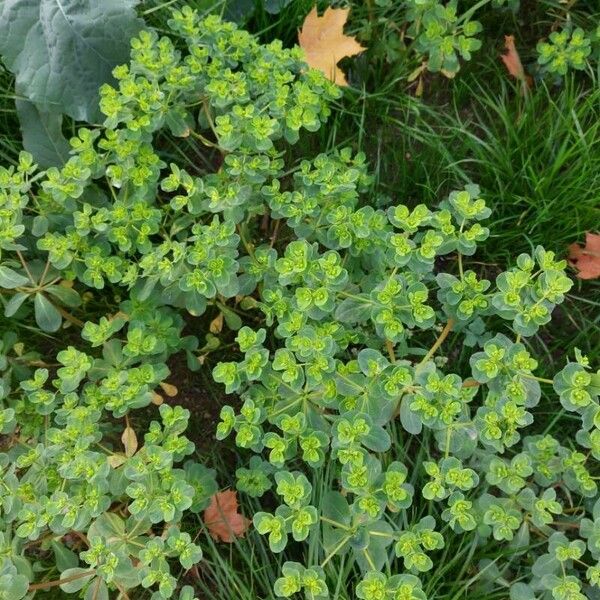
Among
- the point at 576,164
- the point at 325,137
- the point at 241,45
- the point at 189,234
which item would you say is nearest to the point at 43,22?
the point at 241,45

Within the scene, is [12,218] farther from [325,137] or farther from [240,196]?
[325,137]

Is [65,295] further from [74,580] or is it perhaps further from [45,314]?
[74,580]

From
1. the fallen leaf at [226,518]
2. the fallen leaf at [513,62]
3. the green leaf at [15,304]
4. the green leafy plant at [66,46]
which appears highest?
the green leafy plant at [66,46]

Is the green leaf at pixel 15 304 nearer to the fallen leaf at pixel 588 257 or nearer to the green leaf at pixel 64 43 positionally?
the green leaf at pixel 64 43

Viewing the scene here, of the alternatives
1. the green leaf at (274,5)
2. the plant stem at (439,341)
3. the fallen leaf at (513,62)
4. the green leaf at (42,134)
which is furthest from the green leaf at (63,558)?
the fallen leaf at (513,62)

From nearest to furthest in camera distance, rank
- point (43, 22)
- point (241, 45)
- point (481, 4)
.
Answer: point (241, 45)
point (43, 22)
point (481, 4)

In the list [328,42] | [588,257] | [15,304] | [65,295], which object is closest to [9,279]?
[15,304]
